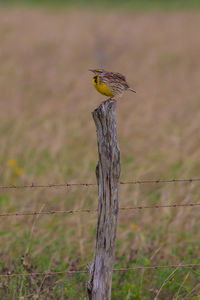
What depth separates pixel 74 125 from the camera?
31.4 ft

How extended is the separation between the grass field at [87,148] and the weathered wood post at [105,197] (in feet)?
1.98

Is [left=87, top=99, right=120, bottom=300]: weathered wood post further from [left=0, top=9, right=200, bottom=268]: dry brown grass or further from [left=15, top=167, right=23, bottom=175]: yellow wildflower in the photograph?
[left=15, top=167, right=23, bottom=175]: yellow wildflower

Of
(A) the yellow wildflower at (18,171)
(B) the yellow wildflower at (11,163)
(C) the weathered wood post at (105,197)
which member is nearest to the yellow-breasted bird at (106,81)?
(C) the weathered wood post at (105,197)

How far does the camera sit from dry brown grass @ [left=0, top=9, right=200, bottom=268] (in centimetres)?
559

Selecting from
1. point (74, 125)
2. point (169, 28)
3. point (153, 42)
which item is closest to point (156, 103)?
point (74, 125)

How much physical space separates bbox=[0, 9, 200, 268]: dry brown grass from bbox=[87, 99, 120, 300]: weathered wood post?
1.07 m

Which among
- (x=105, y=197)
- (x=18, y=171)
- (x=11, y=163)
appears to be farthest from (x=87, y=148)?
(x=105, y=197)

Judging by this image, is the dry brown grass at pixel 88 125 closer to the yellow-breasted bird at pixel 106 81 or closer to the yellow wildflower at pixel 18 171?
the yellow wildflower at pixel 18 171

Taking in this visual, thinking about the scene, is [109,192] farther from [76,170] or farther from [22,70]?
[22,70]

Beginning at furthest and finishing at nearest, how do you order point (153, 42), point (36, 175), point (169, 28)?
1. point (169, 28)
2. point (153, 42)
3. point (36, 175)

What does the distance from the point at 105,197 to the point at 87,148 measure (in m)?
5.01

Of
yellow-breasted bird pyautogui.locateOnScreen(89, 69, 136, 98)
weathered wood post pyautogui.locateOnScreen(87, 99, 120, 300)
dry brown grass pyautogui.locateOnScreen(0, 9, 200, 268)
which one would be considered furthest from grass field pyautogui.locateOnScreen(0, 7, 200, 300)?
yellow-breasted bird pyautogui.locateOnScreen(89, 69, 136, 98)

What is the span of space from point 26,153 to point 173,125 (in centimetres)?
300

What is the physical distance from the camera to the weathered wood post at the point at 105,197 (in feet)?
11.6
